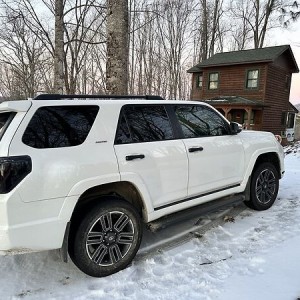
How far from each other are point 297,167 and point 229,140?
16.3 ft

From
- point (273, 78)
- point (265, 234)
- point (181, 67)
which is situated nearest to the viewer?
point (265, 234)

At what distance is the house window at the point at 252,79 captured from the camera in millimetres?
23531

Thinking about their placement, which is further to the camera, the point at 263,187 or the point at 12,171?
the point at 263,187

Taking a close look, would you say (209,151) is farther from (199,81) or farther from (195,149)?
(199,81)

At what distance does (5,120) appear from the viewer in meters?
2.92

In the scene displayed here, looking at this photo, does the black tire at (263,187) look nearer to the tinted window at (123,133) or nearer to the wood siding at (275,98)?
the tinted window at (123,133)

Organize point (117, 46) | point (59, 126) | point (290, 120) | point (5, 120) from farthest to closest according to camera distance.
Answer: point (290, 120) < point (117, 46) < point (59, 126) < point (5, 120)

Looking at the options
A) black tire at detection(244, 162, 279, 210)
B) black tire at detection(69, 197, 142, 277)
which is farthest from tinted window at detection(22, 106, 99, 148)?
black tire at detection(244, 162, 279, 210)

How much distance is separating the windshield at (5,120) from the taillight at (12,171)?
0.99 ft

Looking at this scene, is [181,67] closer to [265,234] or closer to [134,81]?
[134,81]

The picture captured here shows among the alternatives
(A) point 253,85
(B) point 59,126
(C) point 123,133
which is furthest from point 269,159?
(A) point 253,85

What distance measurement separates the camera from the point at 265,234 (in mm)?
4285

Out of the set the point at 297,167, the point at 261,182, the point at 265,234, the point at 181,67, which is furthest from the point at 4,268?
the point at 181,67

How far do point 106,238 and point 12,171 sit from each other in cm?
119
